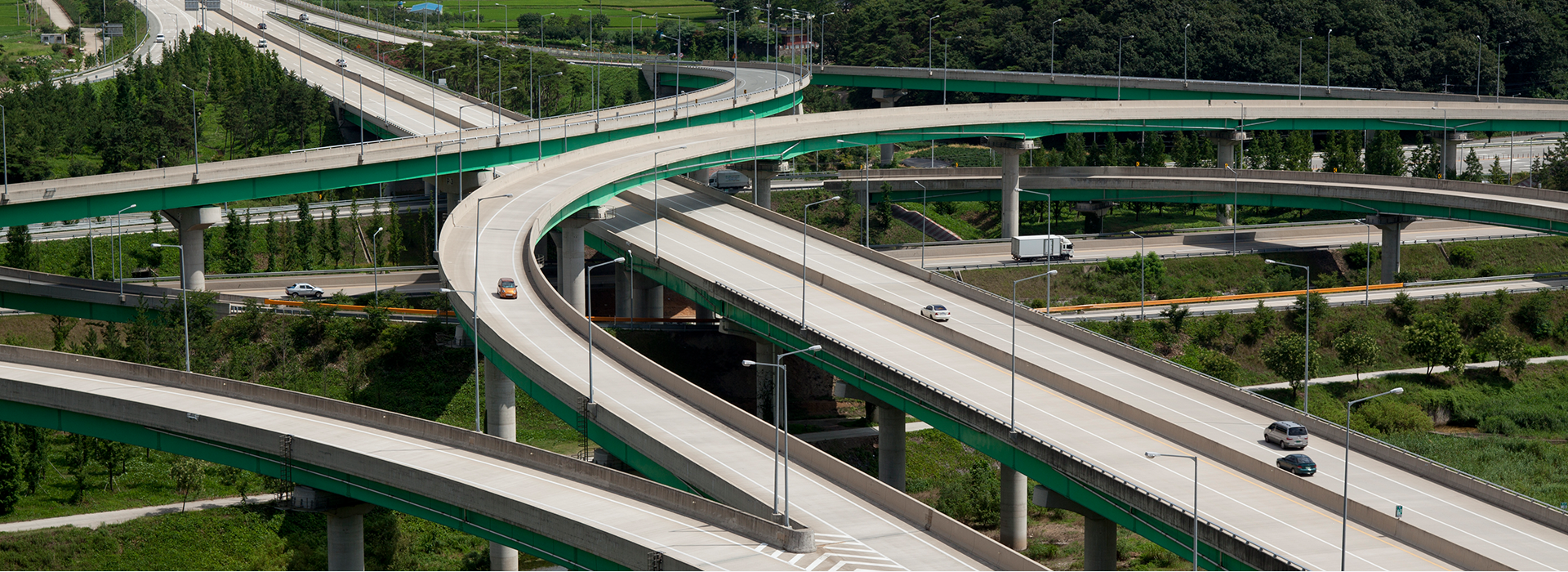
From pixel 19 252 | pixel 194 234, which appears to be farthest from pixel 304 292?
pixel 19 252

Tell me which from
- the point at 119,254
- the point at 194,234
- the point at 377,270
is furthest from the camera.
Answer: the point at 377,270

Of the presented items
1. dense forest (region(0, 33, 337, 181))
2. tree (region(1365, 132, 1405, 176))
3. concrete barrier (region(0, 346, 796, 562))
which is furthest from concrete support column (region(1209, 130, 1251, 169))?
concrete barrier (region(0, 346, 796, 562))

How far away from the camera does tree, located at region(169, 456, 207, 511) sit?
3172 inches

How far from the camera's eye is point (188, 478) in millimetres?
80500

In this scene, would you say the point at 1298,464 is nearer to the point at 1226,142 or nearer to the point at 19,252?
the point at 1226,142

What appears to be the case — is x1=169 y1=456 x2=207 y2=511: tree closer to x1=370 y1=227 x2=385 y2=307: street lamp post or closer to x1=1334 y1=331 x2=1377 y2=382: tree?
x1=370 y1=227 x2=385 y2=307: street lamp post

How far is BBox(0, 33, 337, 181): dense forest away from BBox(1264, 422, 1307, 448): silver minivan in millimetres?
92192

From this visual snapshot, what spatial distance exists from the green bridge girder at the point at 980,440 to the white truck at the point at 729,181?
33610 mm

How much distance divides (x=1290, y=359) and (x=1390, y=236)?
26.5 metres

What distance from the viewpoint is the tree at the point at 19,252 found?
106 m

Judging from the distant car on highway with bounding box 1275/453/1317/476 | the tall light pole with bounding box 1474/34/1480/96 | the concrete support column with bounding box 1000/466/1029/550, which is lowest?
the concrete support column with bounding box 1000/466/1029/550

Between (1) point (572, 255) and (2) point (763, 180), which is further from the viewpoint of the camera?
(2) point (763, 180)

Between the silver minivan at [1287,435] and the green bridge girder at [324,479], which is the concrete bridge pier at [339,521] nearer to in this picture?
the green bridge girder at [324,479]

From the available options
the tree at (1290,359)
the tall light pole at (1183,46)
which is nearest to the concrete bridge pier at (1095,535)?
the tree at (1290,359)
